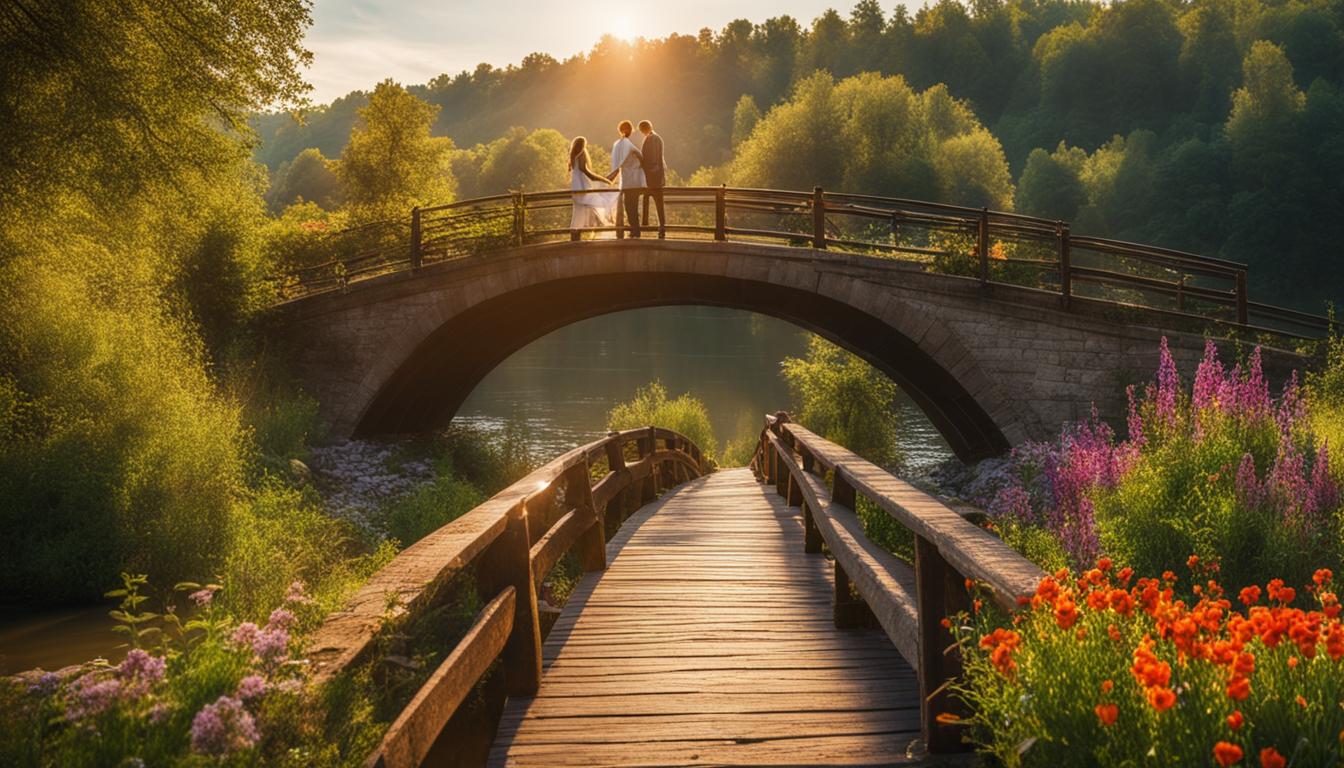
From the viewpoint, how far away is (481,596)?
3939mm

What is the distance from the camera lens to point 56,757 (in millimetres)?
1953

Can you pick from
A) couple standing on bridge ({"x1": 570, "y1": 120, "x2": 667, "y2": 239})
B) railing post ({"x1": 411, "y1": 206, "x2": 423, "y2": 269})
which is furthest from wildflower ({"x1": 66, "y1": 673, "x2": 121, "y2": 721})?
railing post ({"x1": 411, "y1": 206, "x2": 423, "y2": 269})

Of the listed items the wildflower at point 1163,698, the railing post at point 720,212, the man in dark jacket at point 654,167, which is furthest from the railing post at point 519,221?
the wildflower at point 1163,698

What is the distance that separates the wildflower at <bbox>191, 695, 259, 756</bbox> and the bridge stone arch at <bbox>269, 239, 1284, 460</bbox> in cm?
1377

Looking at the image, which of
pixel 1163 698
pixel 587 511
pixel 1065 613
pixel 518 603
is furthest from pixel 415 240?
pixel 1163 698

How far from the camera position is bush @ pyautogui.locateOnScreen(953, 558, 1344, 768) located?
193 centimetres

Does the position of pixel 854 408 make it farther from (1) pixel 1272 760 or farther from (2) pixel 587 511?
(1) pixel 1272 760

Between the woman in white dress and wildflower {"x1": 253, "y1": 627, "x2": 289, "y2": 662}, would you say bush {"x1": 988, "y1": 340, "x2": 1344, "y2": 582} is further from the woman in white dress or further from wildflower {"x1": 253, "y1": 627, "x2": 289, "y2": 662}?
the woman in white dress

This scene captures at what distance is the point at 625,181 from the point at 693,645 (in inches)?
547

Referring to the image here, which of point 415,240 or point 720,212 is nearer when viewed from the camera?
point 720,212

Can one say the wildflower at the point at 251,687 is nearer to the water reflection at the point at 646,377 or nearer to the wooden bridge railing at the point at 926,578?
the wooden bridge railing at the point at 926,578

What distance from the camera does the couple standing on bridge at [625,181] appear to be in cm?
1702

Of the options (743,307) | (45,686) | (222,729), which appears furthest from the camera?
(743,307)

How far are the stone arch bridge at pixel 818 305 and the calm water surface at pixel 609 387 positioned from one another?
590cm
